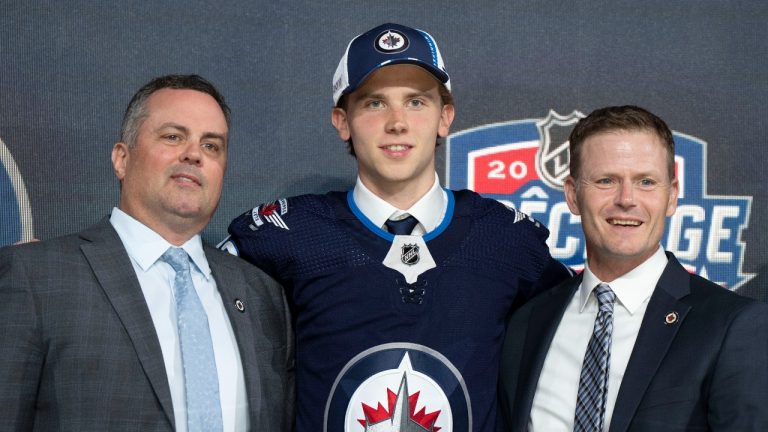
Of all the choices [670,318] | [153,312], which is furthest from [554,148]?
[153,312]

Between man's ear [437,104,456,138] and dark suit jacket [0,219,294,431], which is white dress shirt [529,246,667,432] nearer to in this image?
man's ear [437,104,456,138]

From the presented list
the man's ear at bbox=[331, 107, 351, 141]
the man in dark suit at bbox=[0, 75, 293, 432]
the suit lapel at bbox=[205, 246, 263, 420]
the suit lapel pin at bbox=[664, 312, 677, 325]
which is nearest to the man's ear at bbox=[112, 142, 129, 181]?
the man in dark suit at bbox=[0, 75, 293, 432]

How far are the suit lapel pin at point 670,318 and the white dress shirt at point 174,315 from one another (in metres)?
0.83

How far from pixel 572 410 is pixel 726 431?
0.30 meters

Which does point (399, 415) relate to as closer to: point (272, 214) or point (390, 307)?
point (390, 307)

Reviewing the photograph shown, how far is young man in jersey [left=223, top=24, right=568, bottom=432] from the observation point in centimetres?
170

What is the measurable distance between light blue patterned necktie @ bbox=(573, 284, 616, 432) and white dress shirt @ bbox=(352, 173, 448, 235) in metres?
0.43

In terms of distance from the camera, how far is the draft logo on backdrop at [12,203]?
2.28 m

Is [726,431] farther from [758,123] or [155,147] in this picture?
[758,123]

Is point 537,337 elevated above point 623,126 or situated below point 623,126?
below

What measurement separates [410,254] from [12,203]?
1.18 m

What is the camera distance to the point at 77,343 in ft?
4.84

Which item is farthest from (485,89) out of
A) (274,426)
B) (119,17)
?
(274,426)

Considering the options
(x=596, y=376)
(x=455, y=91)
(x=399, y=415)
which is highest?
(x=455, y=91)
